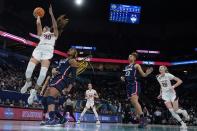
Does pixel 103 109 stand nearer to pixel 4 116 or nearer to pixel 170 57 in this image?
pixel 4 116

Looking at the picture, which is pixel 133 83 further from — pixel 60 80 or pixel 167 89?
pixel 60 80

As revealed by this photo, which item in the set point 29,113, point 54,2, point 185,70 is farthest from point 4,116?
point 185,70

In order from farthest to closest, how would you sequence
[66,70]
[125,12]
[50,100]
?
[125,12], [66,70], [50,100]

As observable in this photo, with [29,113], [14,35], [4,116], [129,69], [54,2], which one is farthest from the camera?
[54,2]

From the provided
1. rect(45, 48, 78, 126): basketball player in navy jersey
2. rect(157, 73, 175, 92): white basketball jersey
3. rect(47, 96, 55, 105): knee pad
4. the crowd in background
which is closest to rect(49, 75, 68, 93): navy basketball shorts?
rect(45, 48, 78, 126): basketball player in navy jersey

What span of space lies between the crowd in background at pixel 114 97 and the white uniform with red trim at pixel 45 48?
7.82 m

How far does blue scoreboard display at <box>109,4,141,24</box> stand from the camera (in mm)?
37656

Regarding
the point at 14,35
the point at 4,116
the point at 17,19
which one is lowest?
the point at 4,116

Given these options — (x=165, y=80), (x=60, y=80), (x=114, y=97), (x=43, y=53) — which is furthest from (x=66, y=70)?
(x=114, y=97)

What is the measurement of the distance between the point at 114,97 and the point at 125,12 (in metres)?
9.92

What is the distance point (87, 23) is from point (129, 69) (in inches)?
1255

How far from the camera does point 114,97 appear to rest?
3572cm

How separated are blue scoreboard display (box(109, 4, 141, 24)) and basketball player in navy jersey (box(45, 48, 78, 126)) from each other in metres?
29.4

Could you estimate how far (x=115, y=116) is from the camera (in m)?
24.5
